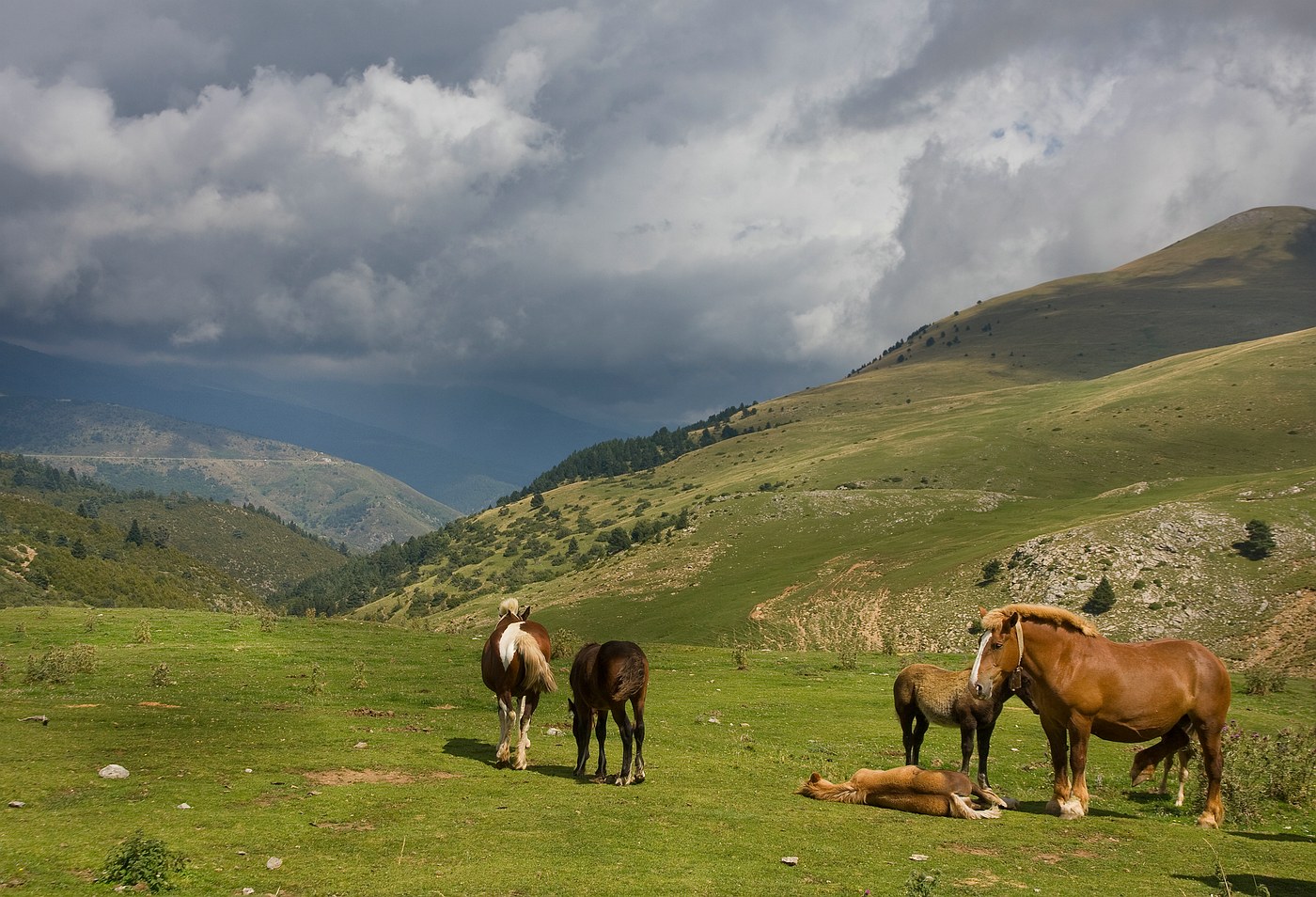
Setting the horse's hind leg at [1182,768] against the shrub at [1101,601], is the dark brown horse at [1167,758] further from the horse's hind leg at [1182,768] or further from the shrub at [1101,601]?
the shrub at [1101,601]

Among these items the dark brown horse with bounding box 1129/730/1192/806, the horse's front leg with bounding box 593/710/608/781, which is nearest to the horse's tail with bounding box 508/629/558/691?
the horse's front leg with bounding box 593/710/608/781

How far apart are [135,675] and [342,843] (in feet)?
57.0

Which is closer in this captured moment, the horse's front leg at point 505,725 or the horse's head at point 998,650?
the horse's head at point 998,650

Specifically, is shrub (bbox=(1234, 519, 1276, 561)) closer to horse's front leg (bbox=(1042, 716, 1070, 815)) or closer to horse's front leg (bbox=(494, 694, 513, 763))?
horse's front leg (bbox=(1042, 716, 1070, 815))

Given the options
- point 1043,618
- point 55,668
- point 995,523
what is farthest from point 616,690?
point 995,523

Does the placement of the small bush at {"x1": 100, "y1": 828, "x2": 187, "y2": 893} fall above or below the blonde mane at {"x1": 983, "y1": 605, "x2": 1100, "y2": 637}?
below

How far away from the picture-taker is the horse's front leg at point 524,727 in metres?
15.3

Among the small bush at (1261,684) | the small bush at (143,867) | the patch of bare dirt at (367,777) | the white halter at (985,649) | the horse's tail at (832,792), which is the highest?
the white halter at (985,649)

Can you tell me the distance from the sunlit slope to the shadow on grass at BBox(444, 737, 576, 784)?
32.0 metres

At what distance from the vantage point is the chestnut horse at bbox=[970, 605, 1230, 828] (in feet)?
40.4

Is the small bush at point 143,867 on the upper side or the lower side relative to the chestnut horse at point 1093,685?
lower

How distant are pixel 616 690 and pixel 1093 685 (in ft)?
26.2

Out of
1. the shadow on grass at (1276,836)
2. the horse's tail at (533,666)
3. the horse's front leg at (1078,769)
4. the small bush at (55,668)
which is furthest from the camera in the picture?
the small bush at (55,668)

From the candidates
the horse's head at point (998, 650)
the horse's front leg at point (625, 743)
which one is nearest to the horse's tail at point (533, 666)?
the horse's front leg at point (625, 743)
